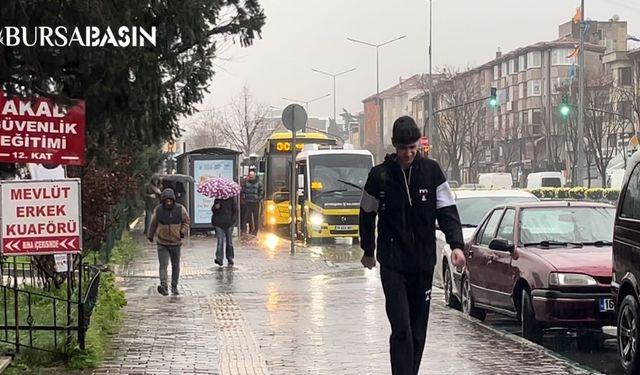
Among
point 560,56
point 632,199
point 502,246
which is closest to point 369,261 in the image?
point 632,199

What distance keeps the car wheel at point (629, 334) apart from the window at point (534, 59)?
98.5m

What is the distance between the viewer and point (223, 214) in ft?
71.4

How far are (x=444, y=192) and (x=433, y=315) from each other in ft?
19.8

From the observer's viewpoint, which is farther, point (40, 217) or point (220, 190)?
point (220, 190)

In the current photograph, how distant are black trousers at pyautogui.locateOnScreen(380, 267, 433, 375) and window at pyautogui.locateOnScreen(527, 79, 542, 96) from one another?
9914 centimetres

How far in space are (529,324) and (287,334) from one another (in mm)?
2532

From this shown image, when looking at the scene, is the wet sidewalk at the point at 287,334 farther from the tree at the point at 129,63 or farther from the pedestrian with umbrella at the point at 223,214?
the pedestrian with umbrella at the point at 223,214

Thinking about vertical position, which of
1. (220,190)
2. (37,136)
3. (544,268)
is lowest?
(544,268)

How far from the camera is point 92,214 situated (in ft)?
51.4

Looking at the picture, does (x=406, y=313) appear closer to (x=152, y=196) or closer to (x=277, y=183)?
(x=152, y=196)

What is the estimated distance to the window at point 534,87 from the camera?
104 m

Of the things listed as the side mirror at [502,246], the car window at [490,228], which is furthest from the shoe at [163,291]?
the side mirror at [502,246]

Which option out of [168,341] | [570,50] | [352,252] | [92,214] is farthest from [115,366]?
[570,50]

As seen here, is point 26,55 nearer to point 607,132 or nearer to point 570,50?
point 607,132
